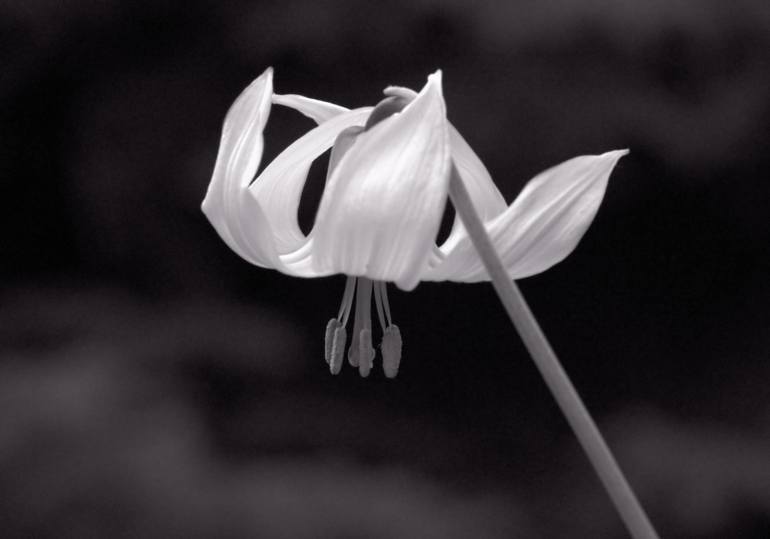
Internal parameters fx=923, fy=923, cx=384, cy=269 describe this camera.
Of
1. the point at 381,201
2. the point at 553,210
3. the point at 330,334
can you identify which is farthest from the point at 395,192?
the point at 330,334

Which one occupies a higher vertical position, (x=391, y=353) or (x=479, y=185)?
(x=479, y=185)

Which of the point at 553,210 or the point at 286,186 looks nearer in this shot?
the point at 553,210

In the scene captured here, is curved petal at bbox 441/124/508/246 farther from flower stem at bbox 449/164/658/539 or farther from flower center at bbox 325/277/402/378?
flower stem at bbox 449/164/658/539

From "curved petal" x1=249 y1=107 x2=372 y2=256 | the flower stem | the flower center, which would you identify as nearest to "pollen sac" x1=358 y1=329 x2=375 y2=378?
the flower center

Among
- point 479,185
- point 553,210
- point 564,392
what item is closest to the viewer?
point 564,392

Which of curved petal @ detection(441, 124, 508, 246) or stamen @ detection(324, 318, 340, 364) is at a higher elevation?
curved petal @ detection(441, 124, 508, 246)

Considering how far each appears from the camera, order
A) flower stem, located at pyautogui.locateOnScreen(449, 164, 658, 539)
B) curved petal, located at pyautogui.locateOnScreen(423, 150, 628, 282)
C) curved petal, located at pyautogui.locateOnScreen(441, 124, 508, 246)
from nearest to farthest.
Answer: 1. flower stem, located at pyautogui.locateOnScreen(449, 164, 658, 539)
2. curved petal, located at pyautogui.locateOnScreen(423, 150, 628, 282)
3. curved petal, located at pyautogui.locateOnScreen(441, 124, 508, 246)

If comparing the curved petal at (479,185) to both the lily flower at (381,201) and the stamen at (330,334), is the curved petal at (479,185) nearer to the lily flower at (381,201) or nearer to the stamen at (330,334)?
the lily flower at (381,201)

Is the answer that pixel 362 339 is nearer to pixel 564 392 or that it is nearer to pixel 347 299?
pixel 347 299
